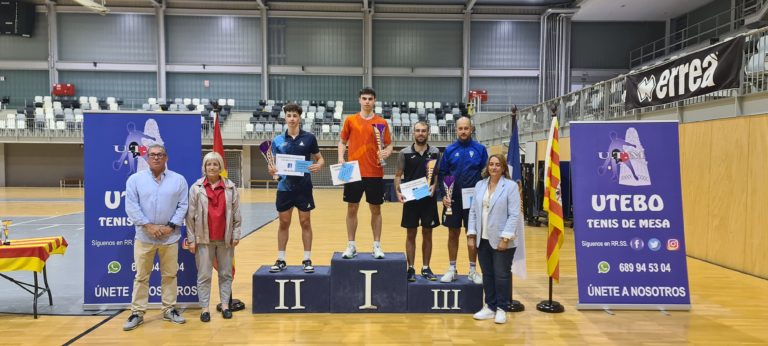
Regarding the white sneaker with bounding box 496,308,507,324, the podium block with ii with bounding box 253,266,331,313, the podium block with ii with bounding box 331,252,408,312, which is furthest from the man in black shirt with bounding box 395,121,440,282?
the podium block with ii with bounding box 253,266,331,313

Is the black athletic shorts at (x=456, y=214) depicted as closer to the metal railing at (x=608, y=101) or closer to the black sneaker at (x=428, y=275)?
the black sneaker at (x=428, y=275)

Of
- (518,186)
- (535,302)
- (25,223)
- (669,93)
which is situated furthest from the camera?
(25,223)

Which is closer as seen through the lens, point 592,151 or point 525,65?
point 592,151

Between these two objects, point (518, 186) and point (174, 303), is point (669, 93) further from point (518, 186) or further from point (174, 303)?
point (174, 303)

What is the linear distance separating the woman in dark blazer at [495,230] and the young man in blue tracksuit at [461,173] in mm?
244

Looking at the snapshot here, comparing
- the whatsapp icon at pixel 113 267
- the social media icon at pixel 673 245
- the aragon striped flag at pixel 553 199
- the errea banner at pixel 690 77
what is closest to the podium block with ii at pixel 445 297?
the aragon striped flag at pixel 553 199

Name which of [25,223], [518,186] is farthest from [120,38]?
[518,186]

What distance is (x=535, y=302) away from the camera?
5.12 m

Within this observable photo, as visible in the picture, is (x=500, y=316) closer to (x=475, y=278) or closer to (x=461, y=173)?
(x=475, y=278)

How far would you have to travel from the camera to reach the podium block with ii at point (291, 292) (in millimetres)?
4645

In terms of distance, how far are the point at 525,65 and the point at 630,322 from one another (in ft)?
73.9

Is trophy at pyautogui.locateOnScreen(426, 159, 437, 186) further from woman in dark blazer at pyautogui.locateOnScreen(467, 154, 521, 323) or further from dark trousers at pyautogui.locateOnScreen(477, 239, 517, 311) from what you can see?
dark trousers at pyautogui.locateOnScreen(477, 239, 517, 311)

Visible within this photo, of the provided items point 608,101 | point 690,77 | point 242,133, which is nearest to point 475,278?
point 690,77

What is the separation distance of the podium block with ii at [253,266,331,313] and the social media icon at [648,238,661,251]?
11.5 ft
